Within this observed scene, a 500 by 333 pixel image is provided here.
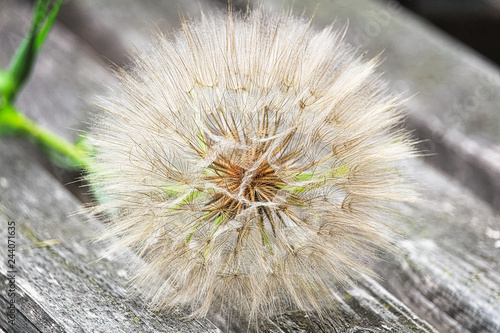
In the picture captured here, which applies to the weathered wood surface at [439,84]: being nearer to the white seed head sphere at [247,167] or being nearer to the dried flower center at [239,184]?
the white seed head sphere at [247,167]

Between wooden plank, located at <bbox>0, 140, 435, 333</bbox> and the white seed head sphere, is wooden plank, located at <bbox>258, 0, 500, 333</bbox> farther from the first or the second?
the white seed head sphere

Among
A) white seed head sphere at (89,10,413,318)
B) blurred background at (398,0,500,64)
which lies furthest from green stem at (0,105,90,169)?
blurred background at (398,0,500,64)

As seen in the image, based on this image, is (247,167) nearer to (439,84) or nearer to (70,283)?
(70,283)

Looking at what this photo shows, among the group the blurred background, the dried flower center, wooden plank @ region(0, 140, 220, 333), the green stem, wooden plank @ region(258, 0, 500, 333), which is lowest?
A: wooden plank @ region(0, 140, 220, 333)

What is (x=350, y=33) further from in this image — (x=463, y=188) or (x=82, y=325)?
(x=82, y=325)

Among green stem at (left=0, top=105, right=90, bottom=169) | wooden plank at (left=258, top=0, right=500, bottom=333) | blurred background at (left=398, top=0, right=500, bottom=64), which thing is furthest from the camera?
blurred background at (left=398, top=0, right=500, bottom=64)

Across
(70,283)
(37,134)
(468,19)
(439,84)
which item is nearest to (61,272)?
(70,283)
